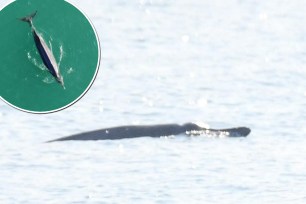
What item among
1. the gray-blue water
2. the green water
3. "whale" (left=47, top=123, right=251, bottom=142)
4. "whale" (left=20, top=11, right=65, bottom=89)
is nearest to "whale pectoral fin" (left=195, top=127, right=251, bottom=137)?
"whale" (left=47, top=123, right=251, bottom=142)

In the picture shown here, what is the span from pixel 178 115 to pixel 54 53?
601 centimetres

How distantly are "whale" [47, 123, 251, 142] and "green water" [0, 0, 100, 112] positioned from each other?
12.9 ft

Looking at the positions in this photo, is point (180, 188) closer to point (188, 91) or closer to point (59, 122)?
point (59, 122)

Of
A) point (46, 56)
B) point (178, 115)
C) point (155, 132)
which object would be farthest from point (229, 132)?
point (46, 56)

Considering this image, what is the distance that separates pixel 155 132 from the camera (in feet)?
51.0

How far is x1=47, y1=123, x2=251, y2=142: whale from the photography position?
15.0 meters

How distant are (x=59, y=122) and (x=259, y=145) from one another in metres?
2.37

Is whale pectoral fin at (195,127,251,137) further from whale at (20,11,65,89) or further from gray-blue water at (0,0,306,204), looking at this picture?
whale at (20,11,65,89)

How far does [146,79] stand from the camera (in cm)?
1897

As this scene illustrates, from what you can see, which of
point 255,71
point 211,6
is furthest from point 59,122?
point 211,6

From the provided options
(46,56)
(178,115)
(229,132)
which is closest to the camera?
(46,56)

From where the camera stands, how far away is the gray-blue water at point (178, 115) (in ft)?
41.4

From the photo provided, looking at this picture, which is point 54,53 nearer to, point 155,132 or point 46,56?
point 46,56

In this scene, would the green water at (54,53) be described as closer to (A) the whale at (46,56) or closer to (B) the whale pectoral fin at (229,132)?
(A) the whale at (46,56)
